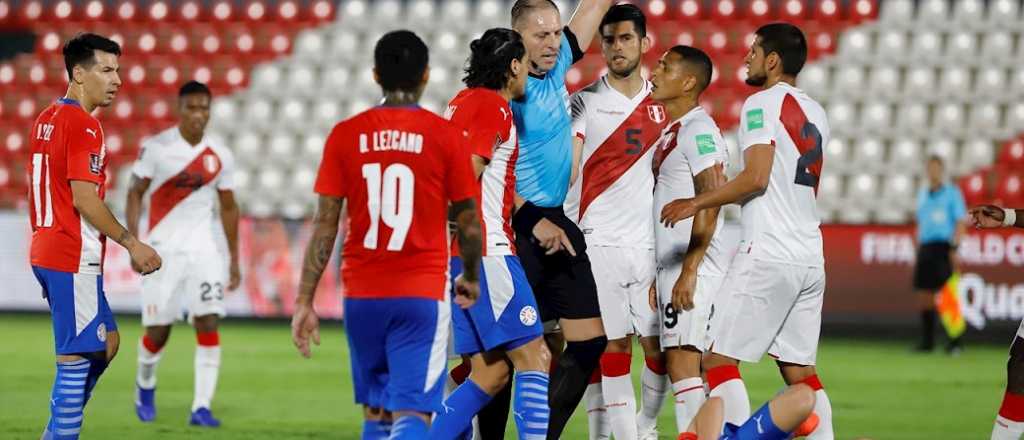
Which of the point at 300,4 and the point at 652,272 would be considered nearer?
the point at 652,272

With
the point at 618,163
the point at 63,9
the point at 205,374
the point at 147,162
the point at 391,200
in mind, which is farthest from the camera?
the point at 63,9

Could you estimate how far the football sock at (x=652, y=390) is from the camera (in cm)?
719

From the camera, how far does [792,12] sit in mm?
19781

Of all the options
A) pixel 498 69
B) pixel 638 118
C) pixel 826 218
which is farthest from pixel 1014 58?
pixel 498 69

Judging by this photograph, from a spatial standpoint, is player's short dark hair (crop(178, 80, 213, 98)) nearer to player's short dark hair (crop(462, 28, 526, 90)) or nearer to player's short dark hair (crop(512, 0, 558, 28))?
player's short dark hair (crop(512, 0, 558, 28))

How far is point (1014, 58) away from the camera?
19.1 m

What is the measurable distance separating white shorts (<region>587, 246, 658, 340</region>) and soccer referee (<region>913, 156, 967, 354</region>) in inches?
332

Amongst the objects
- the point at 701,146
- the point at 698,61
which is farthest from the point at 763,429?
the point at 698,61

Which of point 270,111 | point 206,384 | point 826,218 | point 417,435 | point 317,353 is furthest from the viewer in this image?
point 270,111

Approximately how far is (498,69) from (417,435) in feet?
5.59

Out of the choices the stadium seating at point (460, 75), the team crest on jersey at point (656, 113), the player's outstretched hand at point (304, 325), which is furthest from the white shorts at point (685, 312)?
the stadium seating at point (460, 75)

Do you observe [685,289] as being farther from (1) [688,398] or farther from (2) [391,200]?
(2) [391,200]

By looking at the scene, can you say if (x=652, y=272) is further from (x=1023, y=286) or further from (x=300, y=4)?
(x=300, y=4)

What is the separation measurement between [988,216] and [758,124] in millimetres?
1336
